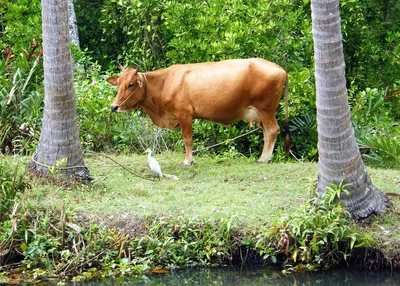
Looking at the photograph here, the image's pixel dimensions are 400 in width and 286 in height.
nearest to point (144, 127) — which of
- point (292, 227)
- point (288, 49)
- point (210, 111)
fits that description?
point (210, 111)

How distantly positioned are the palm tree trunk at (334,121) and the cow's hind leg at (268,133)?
3.07 meters

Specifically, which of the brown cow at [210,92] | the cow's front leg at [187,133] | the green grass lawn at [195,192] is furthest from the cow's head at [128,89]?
the green grass lawn at [195,192]

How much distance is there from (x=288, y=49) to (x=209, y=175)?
115 inches

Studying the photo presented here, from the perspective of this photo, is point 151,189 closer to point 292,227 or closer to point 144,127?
point 292,227

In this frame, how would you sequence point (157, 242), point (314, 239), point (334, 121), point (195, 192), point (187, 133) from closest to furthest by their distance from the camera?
point (314, 239), point (157, 242), point (334, 121), point (195, 192), point (187, 133)

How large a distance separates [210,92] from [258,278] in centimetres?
394

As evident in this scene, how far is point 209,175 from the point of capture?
34.1ft

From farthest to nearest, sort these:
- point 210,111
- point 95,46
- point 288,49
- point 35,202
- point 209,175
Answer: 1. point 95,46
2. point 288,49
3. point 210,111
4. point 209,175
5. point 35,202

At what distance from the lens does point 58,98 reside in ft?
29.4

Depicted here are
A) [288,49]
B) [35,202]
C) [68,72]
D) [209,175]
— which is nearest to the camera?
[35,202]

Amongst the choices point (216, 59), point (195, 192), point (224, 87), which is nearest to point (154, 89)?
point (224, 87)

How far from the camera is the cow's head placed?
432 inches

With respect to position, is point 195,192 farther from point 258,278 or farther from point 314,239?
point 314,239

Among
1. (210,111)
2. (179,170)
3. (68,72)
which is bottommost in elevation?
(179,170)
